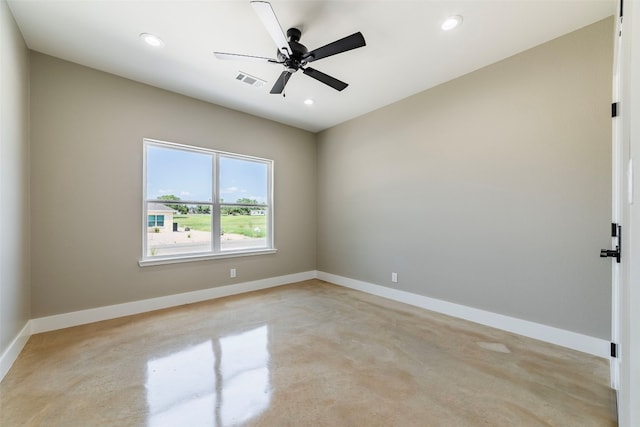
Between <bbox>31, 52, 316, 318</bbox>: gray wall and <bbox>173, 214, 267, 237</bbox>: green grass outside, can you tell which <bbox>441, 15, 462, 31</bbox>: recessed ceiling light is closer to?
<bbox>31, 52, 316, 318</bbox>: gray wall

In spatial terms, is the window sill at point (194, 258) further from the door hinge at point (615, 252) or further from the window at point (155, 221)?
the door hinge at point (615, 252)

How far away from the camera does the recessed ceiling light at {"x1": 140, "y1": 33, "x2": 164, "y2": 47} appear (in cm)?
251

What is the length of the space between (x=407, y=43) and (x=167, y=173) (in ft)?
11.0

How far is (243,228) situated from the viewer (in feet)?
14.6

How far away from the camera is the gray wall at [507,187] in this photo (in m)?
2.38

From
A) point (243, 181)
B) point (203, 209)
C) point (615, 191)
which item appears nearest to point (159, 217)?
point (203, 209)

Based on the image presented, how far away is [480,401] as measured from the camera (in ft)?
5.82

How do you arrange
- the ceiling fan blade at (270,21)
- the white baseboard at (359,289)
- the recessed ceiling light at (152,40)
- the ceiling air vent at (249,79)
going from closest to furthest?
the ceiling fan blade at (270,21), the white baseboard at (359,289), the recessed ceiling light at (152,40), the ceiling air vent at (249,79)

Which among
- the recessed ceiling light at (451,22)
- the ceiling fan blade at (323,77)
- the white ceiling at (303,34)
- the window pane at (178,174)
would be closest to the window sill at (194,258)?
the window pane at (178,174)

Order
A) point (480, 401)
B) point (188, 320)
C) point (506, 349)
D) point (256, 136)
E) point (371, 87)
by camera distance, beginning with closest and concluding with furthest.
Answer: point (480, 401) < point (506, 349) < point (188, 320) < point (371, 87) < point (256, 136)

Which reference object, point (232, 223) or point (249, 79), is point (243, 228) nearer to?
point (232, 223)

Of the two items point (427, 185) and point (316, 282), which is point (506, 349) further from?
point (316, 282)

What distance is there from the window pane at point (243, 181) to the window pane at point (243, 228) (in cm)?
16

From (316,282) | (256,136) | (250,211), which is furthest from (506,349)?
(256,136)
